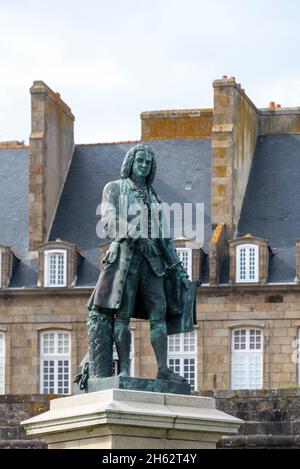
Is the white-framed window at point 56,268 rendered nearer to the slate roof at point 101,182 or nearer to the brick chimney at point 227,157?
the slate roof at point 101,182

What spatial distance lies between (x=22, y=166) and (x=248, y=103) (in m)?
6.02

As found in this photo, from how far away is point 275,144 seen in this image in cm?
5362

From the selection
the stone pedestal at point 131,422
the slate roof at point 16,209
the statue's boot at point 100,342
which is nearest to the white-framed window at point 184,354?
the slate roof at point 16,209

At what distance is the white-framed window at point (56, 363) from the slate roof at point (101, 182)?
147 cm

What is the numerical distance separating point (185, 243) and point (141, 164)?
29885mm

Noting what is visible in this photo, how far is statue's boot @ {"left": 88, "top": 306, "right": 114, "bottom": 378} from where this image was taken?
60.6 feet

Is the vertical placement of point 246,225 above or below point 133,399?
above

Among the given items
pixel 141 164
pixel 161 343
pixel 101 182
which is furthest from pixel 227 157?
pixel 161 343

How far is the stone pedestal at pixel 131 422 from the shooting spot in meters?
17.5

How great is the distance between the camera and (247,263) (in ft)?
160

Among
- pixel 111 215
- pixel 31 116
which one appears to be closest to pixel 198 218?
pixel 31 116

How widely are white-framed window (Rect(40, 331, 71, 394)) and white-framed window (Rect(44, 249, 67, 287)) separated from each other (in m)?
1.19
